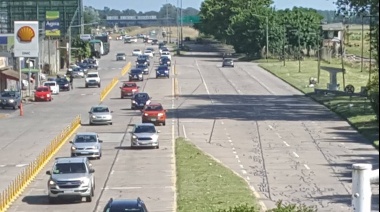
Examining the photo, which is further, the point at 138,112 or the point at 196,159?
the point at 138,112

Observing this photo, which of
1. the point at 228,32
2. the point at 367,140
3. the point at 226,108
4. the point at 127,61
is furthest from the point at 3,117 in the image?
the point at 228,32

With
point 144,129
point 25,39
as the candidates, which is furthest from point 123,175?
point 25,39

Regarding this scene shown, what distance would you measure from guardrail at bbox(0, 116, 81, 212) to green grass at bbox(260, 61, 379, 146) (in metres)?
13.3

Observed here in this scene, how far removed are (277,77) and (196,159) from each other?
72.5m

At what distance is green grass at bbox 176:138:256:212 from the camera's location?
114 ft

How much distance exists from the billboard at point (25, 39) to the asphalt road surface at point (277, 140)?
45.4 feet

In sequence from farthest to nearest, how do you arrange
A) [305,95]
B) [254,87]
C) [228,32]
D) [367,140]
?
[228,32] < [254,87] < [305,95] < [367,140]

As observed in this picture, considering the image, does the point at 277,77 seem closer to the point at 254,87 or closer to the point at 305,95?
the point at 254,87

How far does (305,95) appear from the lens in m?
93.1

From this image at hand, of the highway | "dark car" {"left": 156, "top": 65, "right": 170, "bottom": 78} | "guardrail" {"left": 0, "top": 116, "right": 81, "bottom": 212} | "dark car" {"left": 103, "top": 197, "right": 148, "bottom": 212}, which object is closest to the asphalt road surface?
the highway

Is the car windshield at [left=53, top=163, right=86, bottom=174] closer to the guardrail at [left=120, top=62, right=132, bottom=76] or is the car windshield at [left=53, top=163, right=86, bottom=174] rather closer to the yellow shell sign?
the yellow shell sign

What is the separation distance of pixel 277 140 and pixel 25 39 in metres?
41.5

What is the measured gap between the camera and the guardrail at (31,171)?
124 ft

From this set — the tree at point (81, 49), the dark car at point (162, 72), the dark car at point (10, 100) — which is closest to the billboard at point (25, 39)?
the dark car at point (10, 100)
